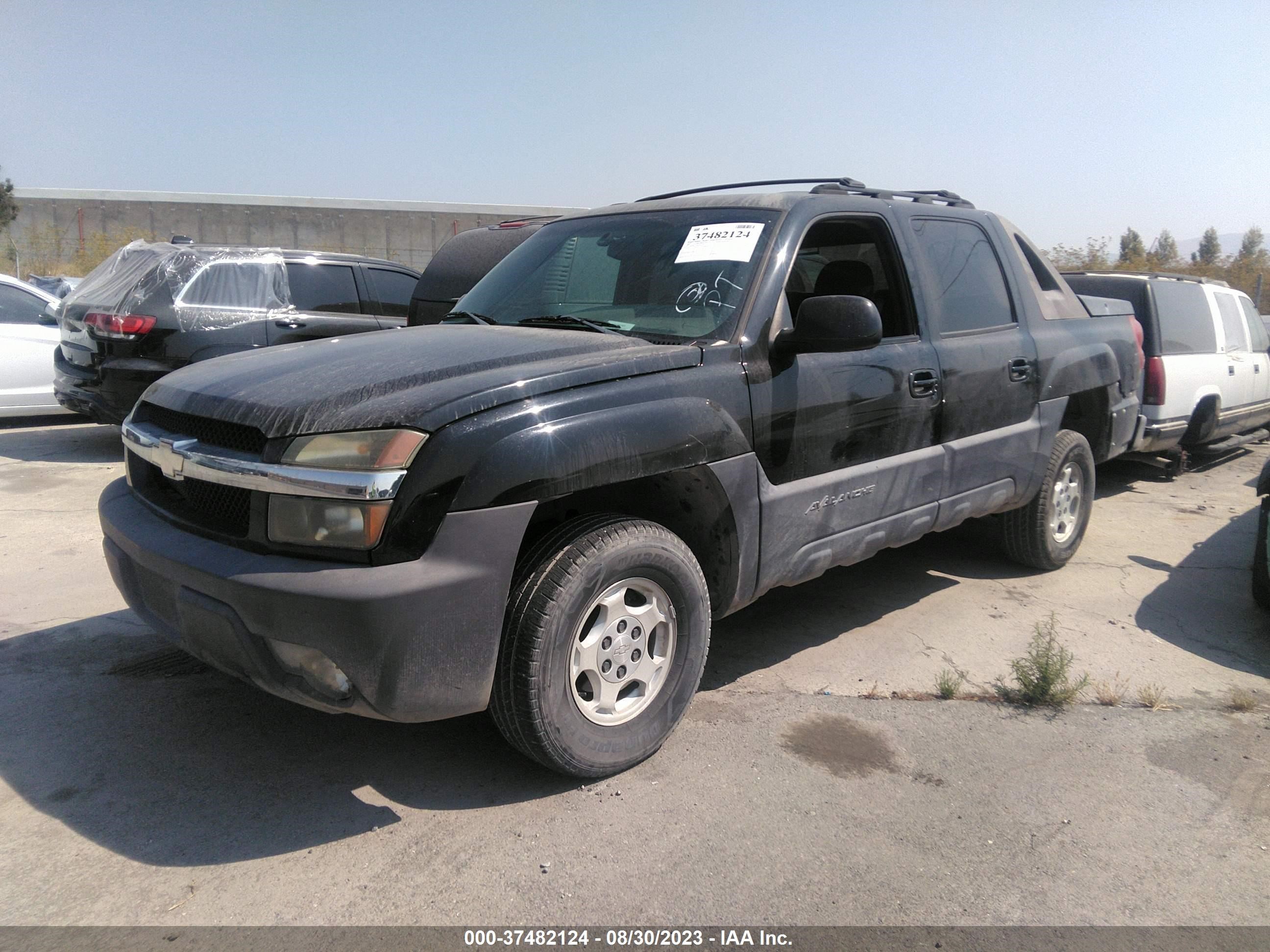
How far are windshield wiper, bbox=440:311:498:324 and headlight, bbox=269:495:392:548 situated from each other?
1561 mm

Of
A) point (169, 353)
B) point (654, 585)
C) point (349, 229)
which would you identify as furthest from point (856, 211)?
point (349, 229)

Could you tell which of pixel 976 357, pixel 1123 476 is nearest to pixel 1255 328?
pixel 1123 476

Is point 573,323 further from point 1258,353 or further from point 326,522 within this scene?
point 1258,353

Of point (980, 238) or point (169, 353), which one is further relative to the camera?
point (169, 353)

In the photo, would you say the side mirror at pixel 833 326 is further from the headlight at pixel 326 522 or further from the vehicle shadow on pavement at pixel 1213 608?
the vehicle shadow on pavement at pixel 1213 608

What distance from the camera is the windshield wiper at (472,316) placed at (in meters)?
3.94

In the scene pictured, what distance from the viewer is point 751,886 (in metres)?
2.54

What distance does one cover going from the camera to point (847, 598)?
16.3 ft

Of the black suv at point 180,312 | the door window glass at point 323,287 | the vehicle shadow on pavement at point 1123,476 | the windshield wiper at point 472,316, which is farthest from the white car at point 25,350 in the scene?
the vehicle shadow on pavement at point 1123,476

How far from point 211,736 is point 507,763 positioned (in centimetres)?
104

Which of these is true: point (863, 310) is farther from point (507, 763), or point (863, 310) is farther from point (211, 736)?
point (211, 736)

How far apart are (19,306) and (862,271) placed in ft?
26.9

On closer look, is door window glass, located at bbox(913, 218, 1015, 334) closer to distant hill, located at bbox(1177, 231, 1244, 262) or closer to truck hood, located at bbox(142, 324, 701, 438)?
truck hood, located at bbox(142, 324, 701, 438)

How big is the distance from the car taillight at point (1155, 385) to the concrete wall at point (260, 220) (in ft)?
87.0
